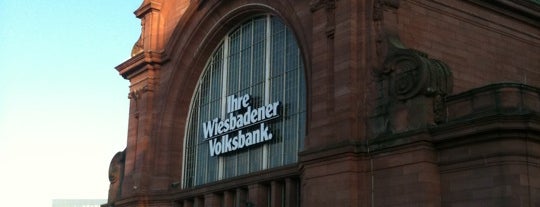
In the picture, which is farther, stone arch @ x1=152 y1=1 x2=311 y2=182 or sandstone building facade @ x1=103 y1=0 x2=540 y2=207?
stone arch @ x1=152 y1=1 x2=311 y2=182

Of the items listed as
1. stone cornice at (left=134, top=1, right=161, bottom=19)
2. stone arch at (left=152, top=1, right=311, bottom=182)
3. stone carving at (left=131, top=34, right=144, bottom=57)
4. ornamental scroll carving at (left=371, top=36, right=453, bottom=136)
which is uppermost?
stone cornice at (left=134, top=1, right=161, bottom=19)

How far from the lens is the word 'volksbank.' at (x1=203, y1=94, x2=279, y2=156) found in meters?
33.9

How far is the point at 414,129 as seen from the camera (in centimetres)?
2470

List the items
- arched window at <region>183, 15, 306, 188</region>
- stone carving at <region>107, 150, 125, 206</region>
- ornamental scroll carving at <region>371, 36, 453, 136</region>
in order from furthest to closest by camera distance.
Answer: stone carving at <region>107, 150, 125, 206</region> < arched window at <region>183, 15, 306, 188</region> < ornamental scroll carving at <region>371, 36, 453, 136</region>

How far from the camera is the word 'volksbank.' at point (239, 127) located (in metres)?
33.9

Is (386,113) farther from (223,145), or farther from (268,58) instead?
(223,145)

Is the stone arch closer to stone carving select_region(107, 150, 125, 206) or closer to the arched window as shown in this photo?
the arched window

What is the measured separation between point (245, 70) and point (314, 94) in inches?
330

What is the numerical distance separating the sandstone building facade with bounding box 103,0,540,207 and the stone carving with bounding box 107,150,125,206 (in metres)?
0.09

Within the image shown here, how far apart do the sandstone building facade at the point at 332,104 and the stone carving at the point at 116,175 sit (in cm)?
9

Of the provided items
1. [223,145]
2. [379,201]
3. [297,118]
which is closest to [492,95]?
[379,201]

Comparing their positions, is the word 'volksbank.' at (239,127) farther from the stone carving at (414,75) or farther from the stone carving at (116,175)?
the stone carving at (116,175)

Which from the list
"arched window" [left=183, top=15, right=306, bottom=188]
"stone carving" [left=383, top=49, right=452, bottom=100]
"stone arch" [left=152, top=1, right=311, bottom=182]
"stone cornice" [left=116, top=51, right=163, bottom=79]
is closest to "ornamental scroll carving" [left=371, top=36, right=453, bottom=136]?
"stone carving" [left=383, top=49, right=452, bottom=100]

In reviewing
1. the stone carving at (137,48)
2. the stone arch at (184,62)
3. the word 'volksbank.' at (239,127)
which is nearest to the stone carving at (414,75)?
the word 'volksbank.' at (239,127)
